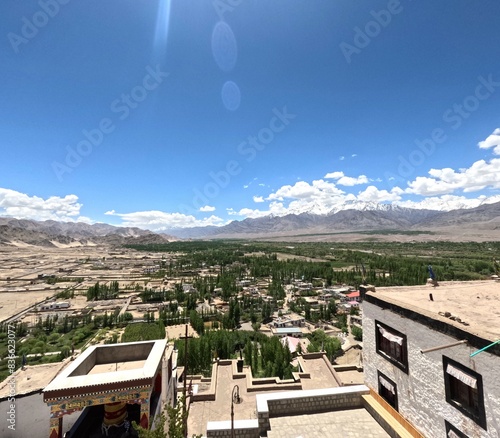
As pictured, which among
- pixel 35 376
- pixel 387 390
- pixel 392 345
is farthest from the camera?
pixel 35 376

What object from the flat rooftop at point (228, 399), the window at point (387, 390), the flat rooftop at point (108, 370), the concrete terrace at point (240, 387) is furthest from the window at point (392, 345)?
the flat rooftop at point (108, 370)

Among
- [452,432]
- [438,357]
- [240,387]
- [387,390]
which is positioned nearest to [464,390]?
[438,357]

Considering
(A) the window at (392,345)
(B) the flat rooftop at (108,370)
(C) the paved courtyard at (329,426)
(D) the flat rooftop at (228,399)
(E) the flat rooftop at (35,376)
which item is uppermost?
(A) the window at (392,345)

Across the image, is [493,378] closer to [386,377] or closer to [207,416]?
[386,377]

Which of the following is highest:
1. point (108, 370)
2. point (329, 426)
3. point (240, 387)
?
point (108, 370)

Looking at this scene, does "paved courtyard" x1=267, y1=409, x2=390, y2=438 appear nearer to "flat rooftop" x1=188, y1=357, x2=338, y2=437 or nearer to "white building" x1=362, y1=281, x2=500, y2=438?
"white building" x1=362, y1=281, x2=500, y2=438

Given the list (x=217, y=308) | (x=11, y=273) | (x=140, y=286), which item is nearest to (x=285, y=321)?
(x=217, y=308)

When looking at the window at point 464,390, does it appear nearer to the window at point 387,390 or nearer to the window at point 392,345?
the window at point 392,345

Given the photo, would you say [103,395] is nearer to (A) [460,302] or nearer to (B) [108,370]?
(B) [108,370]
